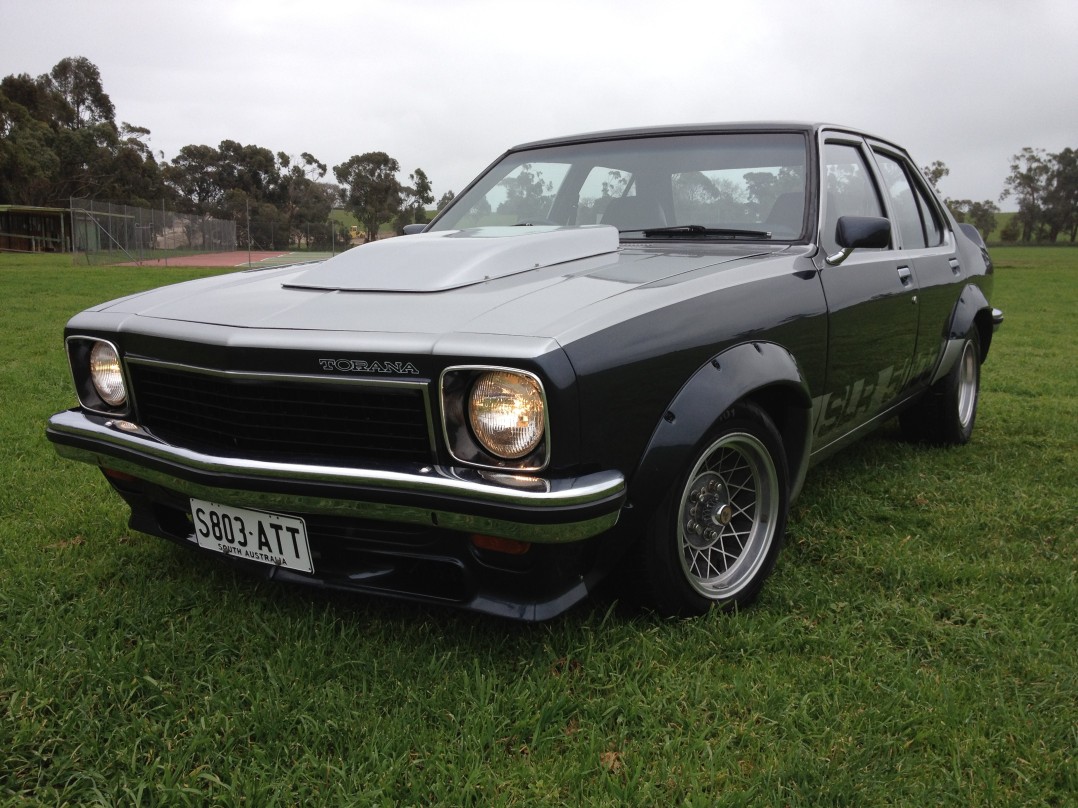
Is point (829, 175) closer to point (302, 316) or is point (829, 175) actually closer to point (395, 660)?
point (302, 316)

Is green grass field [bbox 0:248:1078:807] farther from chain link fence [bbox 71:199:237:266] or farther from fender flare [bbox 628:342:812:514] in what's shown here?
chain link fence [bbox 71:199:237:266]

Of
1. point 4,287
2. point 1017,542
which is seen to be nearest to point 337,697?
point 1017,542

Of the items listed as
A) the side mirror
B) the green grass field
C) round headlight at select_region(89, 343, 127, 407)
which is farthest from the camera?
the side mirror

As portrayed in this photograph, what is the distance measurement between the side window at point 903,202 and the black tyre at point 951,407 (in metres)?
0.64

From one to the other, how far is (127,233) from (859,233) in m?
28.5

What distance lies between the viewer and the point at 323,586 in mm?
2121

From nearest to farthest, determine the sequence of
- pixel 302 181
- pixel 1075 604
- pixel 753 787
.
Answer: pixel 753 787 → pixel 1075 604 → pixel 302 181

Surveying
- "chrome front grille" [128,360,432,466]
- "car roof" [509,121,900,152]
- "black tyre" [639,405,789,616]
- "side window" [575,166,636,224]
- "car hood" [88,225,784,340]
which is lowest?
"black tyre" [639,405,789,616]

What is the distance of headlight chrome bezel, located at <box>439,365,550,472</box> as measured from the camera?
182cm

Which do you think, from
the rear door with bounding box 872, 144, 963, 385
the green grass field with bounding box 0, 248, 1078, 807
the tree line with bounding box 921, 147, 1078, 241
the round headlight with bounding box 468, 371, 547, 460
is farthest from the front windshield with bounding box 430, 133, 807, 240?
the tree line with bounding box 921, 147, 1078, 241

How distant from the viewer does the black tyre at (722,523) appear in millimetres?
2180

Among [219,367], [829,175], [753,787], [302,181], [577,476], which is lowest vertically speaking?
[753,787]

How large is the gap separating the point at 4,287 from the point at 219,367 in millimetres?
13623

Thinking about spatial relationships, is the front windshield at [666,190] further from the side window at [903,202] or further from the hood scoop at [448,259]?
the side window at [903,202]
